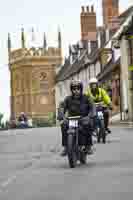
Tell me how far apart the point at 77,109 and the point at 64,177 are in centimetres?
286

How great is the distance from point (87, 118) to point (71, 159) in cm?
97

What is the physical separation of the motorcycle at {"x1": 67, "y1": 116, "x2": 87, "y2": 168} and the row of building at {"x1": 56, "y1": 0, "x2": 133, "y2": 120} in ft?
129

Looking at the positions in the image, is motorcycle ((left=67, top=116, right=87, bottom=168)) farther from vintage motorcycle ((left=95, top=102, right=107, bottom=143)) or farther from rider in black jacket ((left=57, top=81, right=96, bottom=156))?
vintage motorcycle ((left=95, top=102, right=107, bottom=143))

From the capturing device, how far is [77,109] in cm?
1620

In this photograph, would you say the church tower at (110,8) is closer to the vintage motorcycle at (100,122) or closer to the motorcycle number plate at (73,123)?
the vintage motorcycle at (100,122)

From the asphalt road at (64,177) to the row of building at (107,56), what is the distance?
120ft

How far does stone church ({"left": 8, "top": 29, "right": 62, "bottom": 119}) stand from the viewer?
173 meters

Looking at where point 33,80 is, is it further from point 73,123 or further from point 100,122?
point 73,123

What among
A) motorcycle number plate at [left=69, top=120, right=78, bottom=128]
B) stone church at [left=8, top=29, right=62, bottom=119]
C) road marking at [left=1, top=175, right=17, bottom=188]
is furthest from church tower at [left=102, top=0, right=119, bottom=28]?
stone church at [left=8, top=29, right=62, bottom=119]

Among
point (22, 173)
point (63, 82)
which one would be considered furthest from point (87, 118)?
point (63, 82)

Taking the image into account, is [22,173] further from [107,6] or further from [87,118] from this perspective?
[107,6]

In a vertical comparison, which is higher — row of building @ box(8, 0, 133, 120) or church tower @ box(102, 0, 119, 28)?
church tower @ box(102, 0, 119, 28)

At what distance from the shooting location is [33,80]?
583 ft

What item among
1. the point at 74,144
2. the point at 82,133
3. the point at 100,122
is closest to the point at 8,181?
the point at 74,144
